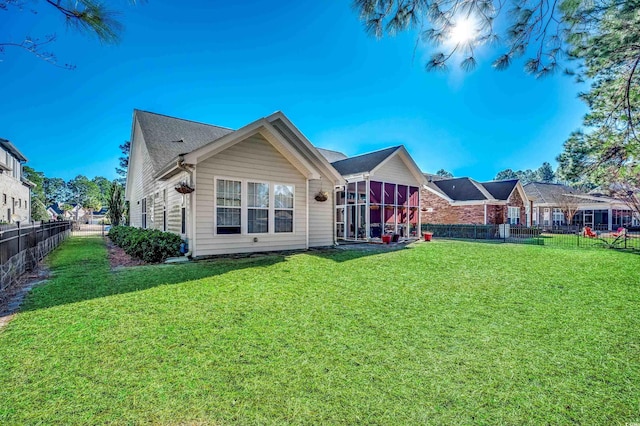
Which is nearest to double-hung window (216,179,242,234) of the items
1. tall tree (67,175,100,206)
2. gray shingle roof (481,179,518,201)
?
gray shingle roof (481,179,518,201)

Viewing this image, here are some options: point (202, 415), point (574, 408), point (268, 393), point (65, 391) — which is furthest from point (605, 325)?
point (65, 391)

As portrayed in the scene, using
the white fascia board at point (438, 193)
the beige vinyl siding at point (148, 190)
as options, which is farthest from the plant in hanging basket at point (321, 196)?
the white fascia board at point (438, 193)

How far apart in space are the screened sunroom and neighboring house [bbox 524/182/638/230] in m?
19.6

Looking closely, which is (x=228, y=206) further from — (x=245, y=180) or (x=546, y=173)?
(x=546, y=173)

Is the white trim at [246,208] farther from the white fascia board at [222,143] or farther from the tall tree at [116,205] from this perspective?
the tall tree at [116,205]

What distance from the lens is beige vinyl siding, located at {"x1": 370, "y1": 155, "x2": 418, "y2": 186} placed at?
1636cm

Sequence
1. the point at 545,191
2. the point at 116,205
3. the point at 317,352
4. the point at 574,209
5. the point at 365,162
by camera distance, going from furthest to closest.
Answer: the point at 545,191 < the point at 574,209 < the point at 116,205 < the point at 365,162 < the point at 317,352

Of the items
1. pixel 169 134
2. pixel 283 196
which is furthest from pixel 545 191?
pixel 169 134

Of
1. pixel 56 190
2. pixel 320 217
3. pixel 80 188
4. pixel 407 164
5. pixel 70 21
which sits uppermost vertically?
pixel 80 188

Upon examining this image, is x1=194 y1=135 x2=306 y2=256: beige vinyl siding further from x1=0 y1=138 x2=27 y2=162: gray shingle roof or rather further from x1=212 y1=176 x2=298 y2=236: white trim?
x1=0 y1=138 x2=27 y2=162: gray shingle roof

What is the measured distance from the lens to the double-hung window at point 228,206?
374 inches

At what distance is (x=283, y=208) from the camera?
10.9 metres

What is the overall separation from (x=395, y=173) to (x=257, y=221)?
9.96 meters

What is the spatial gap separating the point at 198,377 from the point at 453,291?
17.4 feet
